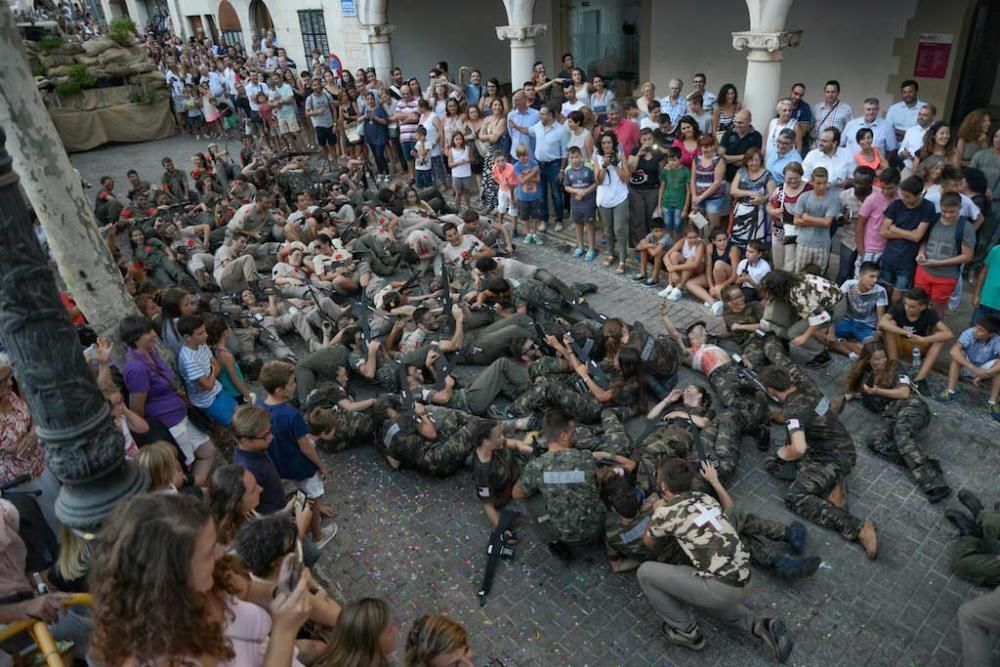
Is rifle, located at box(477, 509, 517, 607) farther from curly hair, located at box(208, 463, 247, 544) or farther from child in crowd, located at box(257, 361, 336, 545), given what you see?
curly hair, located at box(208, 463, 247, 544)

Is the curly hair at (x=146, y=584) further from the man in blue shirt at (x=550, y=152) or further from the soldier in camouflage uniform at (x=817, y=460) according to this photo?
the man in blue shirt at (x=550, y=152)

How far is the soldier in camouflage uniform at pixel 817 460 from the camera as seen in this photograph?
4797 mm

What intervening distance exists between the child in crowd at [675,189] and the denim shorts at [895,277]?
2496mm

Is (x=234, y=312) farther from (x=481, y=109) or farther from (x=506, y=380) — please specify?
(x=481, y=109)

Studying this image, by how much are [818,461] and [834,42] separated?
9242 mm

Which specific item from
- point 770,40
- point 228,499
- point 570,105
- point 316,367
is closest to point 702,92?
point 770,40

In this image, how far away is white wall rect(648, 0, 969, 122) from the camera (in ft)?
34.2

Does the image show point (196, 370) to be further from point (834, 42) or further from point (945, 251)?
point (834, 42)

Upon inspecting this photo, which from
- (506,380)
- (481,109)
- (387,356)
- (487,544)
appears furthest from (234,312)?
(481,109)

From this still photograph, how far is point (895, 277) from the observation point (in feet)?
23.0

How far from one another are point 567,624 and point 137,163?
18069 mm

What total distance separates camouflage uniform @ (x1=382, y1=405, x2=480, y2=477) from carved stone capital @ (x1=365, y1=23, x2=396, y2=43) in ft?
44.6

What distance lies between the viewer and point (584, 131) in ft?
31.6

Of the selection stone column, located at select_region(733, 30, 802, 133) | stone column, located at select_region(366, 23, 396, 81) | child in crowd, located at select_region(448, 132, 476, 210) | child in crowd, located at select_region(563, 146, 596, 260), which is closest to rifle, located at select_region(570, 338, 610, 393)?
child in crowd, located at select_region(563, 146, 596, 260)
